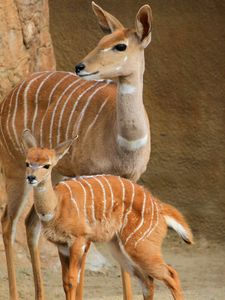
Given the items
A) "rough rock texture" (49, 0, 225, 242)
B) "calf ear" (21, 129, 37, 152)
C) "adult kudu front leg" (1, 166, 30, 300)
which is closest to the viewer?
"calf ear" (21, 129, 37, 152)

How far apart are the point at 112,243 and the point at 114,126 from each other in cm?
59

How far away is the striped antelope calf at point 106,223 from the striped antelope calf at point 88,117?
239 millimetres

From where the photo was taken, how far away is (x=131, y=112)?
17.8ft

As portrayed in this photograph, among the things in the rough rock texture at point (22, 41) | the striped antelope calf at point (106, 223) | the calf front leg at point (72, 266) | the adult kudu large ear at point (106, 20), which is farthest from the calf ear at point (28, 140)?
the rough rock texture at point (22, 41)

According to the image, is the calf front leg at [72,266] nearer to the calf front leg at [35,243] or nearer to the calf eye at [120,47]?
the calf front leg at [35,243]

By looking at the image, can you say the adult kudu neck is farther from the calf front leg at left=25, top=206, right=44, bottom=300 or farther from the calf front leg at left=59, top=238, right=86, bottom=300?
the calf front leg at left=25, top=206, right=44, bottom=300

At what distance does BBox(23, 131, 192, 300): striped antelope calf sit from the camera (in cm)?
518

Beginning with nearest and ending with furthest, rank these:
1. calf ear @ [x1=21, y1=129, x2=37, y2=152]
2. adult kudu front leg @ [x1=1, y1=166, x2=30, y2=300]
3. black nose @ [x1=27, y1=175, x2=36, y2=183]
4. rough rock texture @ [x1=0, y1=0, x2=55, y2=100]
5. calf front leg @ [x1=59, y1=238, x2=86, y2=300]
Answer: black nose @ [x1=27, y1=175, x2=36, y2=183] → calf front leg @ [x1=59, y1=238, x2=86, y2=300] → calf ear @ [x1=21, y1=129, x2=37, y2=152] → adult kudu front leg @ [x1=1, y1=166, x2=30, y2=300] → rough rock texture @ [x1=0, y1=0, x2=55, y2=100]

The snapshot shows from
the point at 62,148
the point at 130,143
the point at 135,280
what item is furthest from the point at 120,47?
the point at 135,280

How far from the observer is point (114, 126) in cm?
557

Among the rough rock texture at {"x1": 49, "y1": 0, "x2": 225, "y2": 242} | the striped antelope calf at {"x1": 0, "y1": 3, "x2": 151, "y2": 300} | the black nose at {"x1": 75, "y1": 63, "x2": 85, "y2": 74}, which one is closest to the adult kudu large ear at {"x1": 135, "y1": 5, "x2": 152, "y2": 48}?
the striped antelope calf at {"x1": 0, "y1": 3, "x2": 151, "y2": 300}

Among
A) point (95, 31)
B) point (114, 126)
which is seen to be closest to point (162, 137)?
point (95, 31)

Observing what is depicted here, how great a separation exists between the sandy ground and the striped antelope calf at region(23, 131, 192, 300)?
2.61 feet

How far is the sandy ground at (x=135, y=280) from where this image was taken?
6.27m
